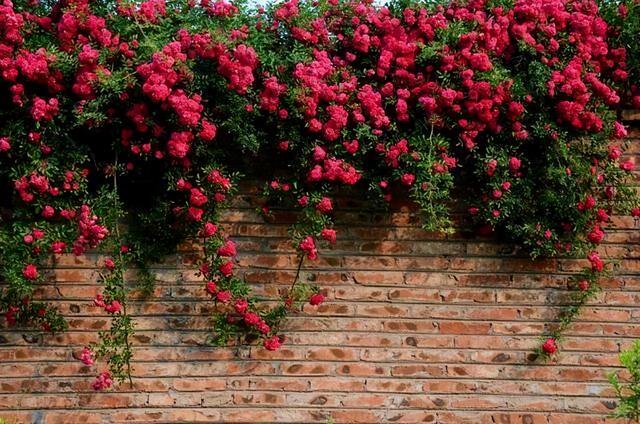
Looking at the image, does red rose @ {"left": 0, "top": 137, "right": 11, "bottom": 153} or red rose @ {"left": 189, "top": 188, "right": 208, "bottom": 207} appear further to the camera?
red rose @ {"left": 189, "top": 188, "right": 208, "bottom": 207}

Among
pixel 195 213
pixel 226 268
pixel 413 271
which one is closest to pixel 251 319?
pixel 226 268

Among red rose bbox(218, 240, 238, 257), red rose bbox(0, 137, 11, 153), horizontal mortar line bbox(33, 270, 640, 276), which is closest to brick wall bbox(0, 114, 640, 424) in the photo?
horizontal mortar line bbox(33, 270, 640, 276)

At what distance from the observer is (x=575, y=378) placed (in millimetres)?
5117

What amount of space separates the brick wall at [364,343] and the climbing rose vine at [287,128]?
116 millimetres

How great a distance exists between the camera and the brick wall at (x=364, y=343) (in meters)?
5.00

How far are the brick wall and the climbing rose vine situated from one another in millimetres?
116

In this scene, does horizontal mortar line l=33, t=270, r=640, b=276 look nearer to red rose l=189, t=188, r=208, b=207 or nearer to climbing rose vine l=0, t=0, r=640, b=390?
climbing rose vine l=0, t=0, r=640, b=390

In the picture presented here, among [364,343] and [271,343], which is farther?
[364,343]

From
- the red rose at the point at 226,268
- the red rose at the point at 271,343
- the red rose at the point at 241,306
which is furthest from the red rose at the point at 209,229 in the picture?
the red rose at the point at 271,343

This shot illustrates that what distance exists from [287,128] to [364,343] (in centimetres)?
133

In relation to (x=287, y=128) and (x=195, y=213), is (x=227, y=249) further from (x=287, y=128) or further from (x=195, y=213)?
(x=287, y=128)

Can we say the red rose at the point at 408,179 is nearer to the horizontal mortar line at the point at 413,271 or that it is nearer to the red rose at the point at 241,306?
the horizontal mortar line at the point at 413,271

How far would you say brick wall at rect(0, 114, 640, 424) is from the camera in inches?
197

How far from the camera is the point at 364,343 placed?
5090 millimetres
